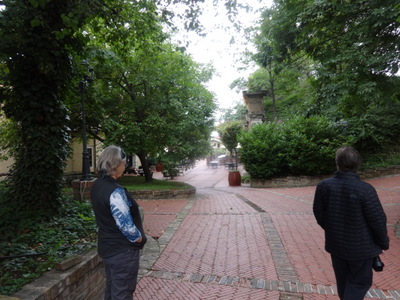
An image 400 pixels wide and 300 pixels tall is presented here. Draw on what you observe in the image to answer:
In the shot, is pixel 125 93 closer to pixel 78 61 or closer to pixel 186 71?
pixel 186 71

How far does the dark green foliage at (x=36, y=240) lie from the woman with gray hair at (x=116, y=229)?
3.12 ft

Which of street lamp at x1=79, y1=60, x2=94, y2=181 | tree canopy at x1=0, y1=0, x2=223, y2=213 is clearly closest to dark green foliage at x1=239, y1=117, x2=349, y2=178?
street lamp at x1=79, y1=60, x2=94, y2=181

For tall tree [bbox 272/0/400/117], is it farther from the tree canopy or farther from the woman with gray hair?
the woman with gray hair

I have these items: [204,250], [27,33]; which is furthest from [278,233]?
[27,33]

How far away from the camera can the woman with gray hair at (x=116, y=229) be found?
2.26 m


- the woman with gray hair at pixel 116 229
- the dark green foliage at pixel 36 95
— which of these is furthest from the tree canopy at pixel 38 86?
the woman with gray hair at pixel 116 229

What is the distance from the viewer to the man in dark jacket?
2.31 meters

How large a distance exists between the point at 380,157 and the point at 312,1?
39.4ft

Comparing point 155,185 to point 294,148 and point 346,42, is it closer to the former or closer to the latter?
point 294,148

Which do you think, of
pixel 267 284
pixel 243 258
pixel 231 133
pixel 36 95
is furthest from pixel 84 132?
pixel 231 133

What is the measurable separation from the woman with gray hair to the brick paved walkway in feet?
3.82

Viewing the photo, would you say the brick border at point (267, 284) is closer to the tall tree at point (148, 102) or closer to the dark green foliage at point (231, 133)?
the tall tree at point (148, 102)

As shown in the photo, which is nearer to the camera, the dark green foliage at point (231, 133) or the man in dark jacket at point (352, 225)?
the man in dark jacket at point (352, 225)

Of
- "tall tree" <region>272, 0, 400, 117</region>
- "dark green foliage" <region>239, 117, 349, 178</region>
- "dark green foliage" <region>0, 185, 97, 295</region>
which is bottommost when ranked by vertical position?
"dark green foliage" <region>0, 185, 97, 295</region>
